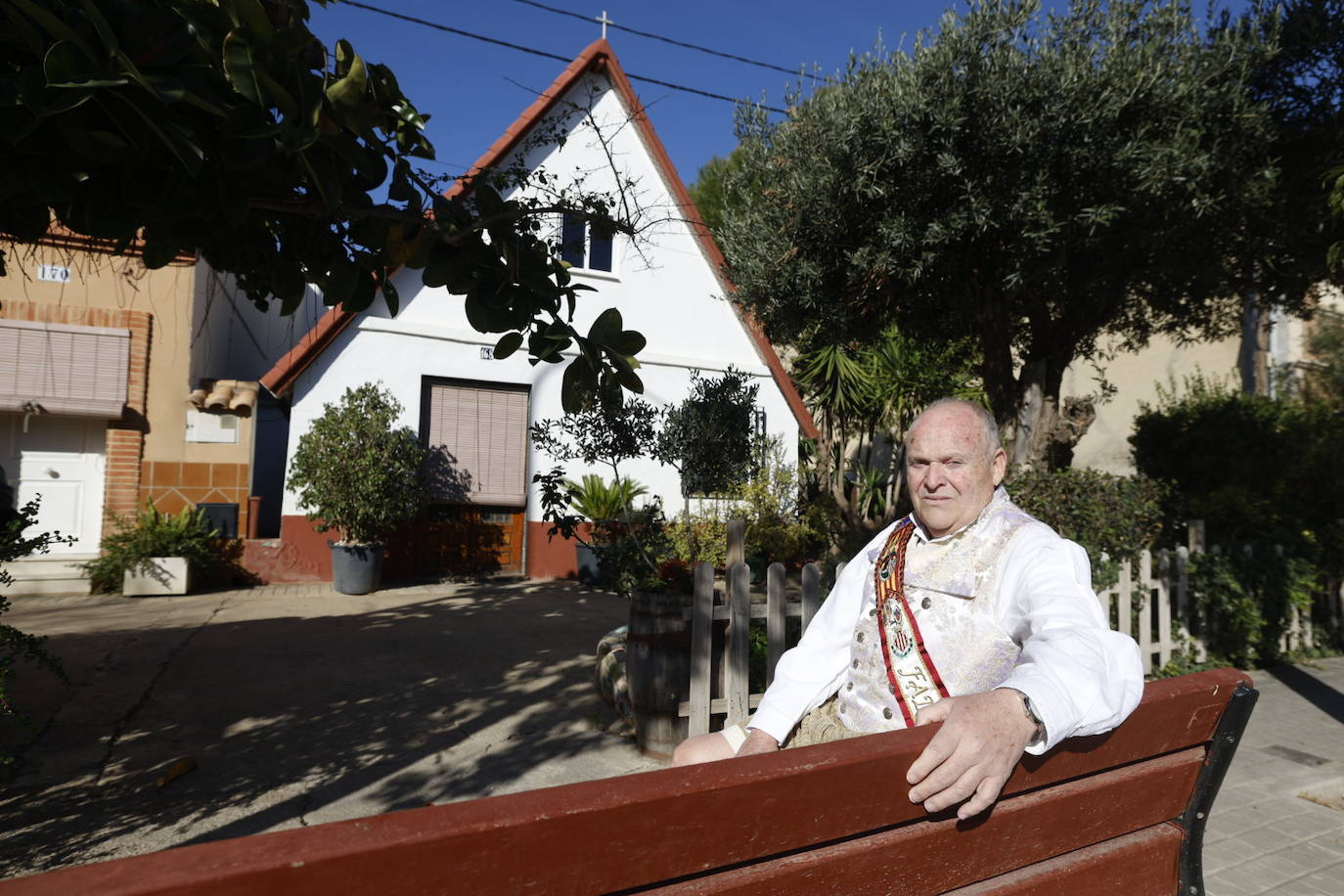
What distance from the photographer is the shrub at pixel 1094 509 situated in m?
6.28

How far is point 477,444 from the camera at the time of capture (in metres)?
11.9

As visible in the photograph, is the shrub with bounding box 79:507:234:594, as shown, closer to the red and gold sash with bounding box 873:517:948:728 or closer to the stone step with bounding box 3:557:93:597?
the stone step with bounding box 3:557:93:597

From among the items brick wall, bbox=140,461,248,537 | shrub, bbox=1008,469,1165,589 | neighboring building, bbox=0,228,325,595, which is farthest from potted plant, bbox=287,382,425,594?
shrub, bbox=1008,469,1165,589

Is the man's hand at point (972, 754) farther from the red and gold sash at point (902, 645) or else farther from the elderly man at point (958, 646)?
the red and gold sash at point (902, 645)

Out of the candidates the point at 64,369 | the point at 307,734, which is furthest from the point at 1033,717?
the point at 64,369

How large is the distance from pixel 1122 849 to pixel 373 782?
364 centimetres

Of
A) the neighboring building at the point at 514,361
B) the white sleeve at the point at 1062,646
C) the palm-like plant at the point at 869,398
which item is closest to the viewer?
the white sleeve at the point at 1062,646

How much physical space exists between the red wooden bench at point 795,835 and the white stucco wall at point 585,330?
8691 mm

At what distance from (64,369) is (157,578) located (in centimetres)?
285

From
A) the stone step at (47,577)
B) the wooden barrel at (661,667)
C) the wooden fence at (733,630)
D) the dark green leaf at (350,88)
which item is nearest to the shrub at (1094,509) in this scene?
the wooden fence at (733,630)

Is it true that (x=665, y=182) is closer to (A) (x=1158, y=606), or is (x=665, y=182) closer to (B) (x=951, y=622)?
(A) (x=1158, y=606)

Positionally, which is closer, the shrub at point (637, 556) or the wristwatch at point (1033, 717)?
the wristwatch at point (1033, 717)

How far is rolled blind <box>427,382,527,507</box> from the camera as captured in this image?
38.4ft

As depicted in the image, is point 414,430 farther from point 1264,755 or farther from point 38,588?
point 1264,755
